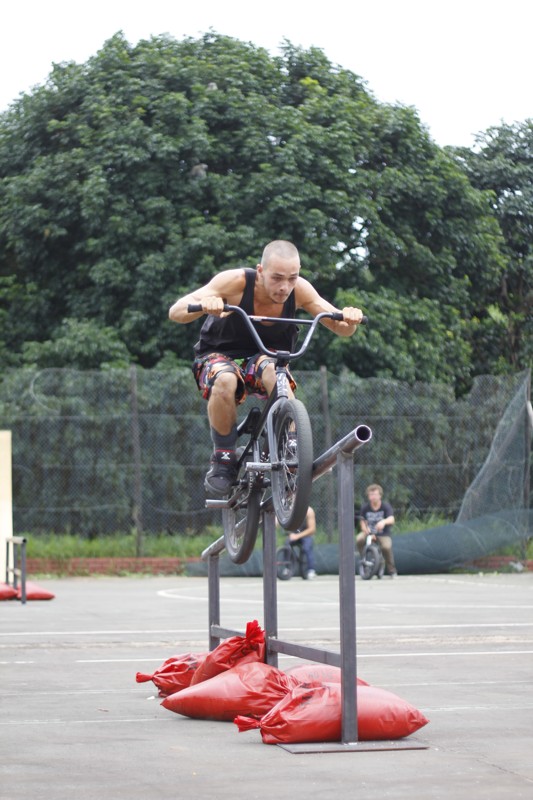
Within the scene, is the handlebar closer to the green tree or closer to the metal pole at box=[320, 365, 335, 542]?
the metal pole at box=[320, 365, 335, 542]

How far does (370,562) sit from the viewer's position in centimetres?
1930

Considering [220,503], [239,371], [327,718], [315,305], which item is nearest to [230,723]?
[327,718]

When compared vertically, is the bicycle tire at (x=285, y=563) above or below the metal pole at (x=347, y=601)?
below

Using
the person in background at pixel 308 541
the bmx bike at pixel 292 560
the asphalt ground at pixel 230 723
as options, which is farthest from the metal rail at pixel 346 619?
the bmx bike at pixel 292 560

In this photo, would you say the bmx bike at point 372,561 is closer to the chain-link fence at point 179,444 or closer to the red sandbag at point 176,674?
the chain-link fence at point 179,444

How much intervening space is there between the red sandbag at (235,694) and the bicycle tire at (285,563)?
13.3 m

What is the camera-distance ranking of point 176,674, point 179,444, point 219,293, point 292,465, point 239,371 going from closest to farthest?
→ point 292,465 < point 219,293 < point 176,674 < point 239,371 < point 179,444

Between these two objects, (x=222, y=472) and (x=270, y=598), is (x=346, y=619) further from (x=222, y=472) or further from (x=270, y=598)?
(x=222, y=472)

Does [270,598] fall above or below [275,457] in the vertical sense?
below

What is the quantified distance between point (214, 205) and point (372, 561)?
1057 cm

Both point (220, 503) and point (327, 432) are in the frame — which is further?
point (327, 432)

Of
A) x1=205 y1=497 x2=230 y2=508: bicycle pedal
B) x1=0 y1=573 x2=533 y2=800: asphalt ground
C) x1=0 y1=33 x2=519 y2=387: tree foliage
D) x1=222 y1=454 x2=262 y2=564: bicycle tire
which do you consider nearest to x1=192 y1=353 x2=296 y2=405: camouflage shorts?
x1=222 y1=454 x2=262 y2=564: bicycle tire

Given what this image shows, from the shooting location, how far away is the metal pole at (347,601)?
5.13 metres

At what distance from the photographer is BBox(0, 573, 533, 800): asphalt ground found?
437 centimetres
